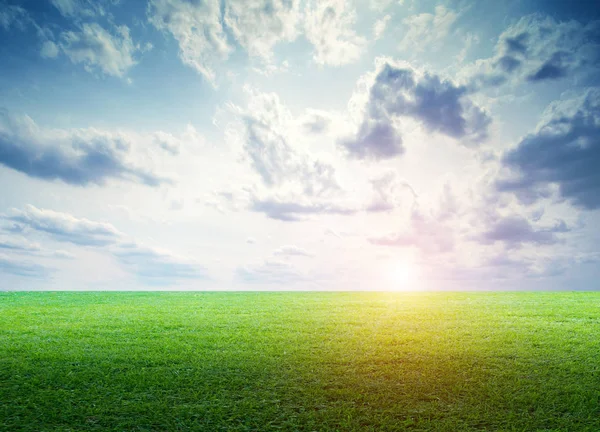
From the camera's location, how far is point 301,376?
25.3 ft

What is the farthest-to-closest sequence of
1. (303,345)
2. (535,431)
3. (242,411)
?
(303,345) → (242,411) → (535,431)

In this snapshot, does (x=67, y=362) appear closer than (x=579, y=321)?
Yes

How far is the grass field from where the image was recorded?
607 centimetres

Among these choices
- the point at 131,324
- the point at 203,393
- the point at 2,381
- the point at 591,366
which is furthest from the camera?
the point at 131,324

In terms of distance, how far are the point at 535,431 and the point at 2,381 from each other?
9.66m

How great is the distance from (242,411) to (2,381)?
5.18 m

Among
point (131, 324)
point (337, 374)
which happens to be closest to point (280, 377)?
point (337, 374)

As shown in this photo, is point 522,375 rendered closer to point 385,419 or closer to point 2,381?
point 385,419

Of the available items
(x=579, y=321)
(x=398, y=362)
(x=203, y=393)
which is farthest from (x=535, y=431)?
(x=579, y=321)

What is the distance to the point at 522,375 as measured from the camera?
25.9 feet

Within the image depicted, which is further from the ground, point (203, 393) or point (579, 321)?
point (579, 321)

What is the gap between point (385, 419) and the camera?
6.08m

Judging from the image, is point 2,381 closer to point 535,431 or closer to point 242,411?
point 242,411

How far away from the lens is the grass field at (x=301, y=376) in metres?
6.07
